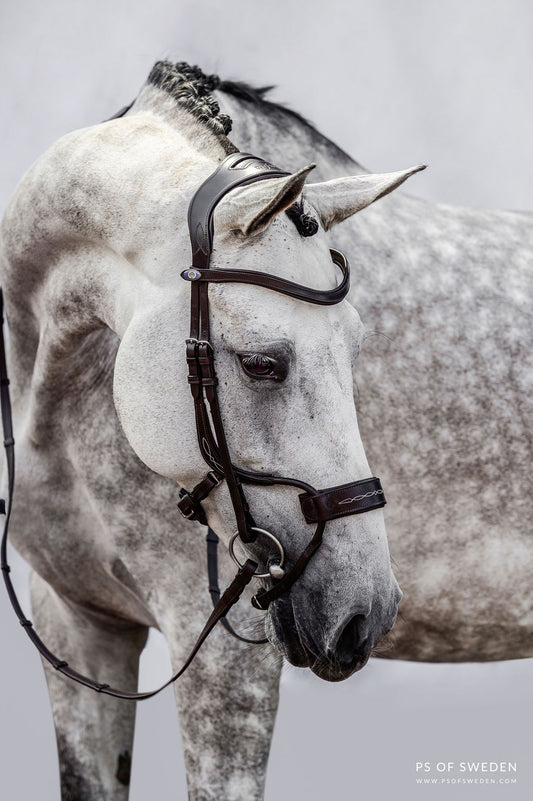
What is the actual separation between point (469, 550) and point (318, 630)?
1.05 m

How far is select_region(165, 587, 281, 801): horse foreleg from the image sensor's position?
7.70ft

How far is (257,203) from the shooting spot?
1659mm

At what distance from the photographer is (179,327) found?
5.79ft

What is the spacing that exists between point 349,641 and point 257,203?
859mm

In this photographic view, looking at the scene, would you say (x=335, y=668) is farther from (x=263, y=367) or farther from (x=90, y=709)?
(x=90, y=709)

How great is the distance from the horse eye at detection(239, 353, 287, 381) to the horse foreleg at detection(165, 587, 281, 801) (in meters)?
0.95

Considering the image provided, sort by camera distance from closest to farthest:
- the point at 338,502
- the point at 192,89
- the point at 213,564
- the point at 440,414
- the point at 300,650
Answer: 1. the point at 338,502
2. the point at 300,650
3. the point at 192,89
4. the point at 213,564
5. the point at 440,414

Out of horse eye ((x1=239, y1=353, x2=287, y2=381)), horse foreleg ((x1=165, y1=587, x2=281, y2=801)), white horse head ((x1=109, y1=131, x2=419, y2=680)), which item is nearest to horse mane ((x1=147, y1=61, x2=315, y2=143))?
white horse head ((x1=109, y1=131, x2=419, y2=680))

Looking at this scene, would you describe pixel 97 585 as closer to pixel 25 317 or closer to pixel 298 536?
pixel 25 317

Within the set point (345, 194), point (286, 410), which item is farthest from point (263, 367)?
point (345, 194)

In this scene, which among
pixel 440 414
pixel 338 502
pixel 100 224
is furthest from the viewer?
pixel 440 414

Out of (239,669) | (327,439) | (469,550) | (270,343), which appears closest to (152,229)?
(270,343)

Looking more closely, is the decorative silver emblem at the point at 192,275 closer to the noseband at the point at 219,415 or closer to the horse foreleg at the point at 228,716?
the noseband at the point at 219,415

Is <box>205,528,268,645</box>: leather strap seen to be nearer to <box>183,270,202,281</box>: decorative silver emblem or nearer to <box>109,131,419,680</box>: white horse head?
<box>109,131,419,680</box>: white horse head
